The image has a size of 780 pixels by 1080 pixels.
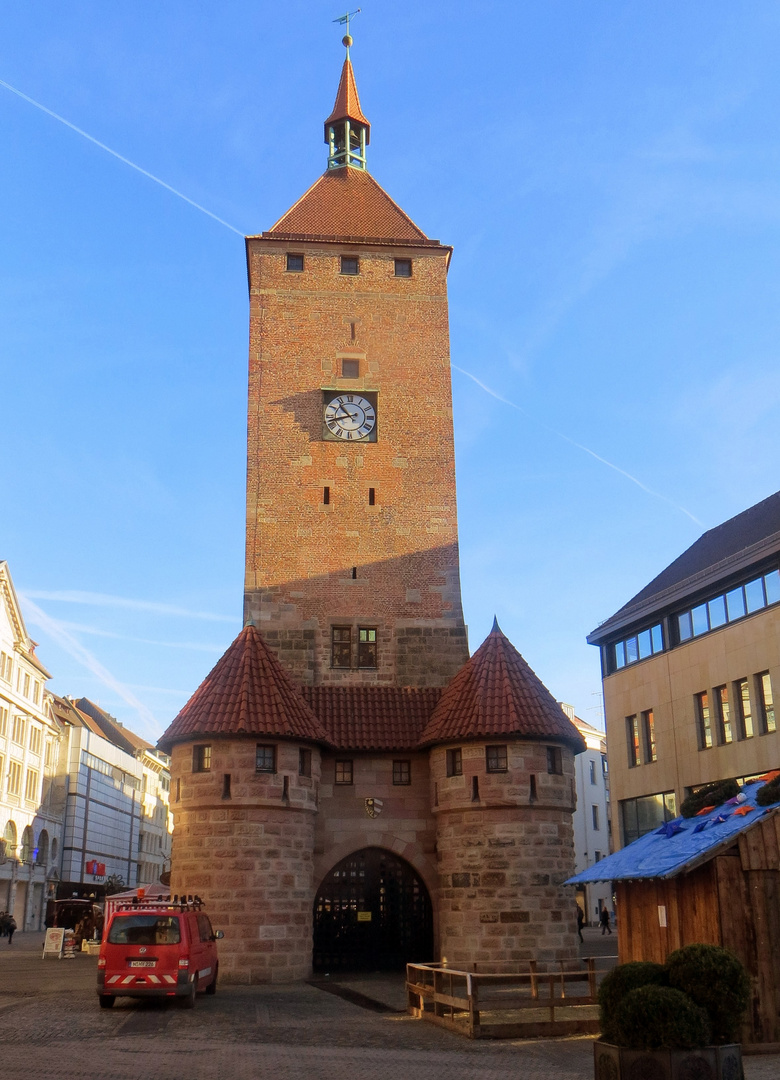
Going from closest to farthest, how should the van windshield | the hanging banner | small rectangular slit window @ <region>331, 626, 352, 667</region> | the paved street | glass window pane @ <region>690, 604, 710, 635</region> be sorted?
the paved street < the van windshield < small rectangular slit window @ <region>331, 626, 352, 667</region> < glass window pane @ <region>690, 604, 710, 635</region> < the hanging banner

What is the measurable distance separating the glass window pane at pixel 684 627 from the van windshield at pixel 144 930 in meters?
20.5

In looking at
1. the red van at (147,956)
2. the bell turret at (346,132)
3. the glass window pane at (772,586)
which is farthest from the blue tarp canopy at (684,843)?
the bell turret at (346,132)

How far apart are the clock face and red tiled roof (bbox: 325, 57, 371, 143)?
12.7 meters

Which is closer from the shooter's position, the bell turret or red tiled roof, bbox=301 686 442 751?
red tiled roof, bbox=301 686 442 751

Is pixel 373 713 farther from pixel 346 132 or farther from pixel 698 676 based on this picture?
pixel 346 132

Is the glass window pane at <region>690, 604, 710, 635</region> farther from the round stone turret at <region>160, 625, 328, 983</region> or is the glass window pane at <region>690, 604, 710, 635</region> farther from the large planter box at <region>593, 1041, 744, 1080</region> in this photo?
the large planter box at <region>593, 1041, 744, 1080</region>

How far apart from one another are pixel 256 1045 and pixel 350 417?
70.2 feet

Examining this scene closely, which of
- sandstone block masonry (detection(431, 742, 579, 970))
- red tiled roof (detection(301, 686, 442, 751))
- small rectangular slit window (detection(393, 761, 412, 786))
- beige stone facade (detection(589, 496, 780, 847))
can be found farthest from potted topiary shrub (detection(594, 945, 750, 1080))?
beige stone facade (detection(589, 496, 780, 847))

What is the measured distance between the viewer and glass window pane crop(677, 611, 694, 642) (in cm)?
3419

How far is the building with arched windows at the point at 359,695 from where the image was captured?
1029 inches

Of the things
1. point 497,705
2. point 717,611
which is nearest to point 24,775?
point 497,705

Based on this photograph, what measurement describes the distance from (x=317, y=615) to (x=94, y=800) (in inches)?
2124

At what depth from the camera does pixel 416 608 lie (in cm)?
3173

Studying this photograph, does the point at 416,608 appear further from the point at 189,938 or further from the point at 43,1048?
the point at 43,1048
